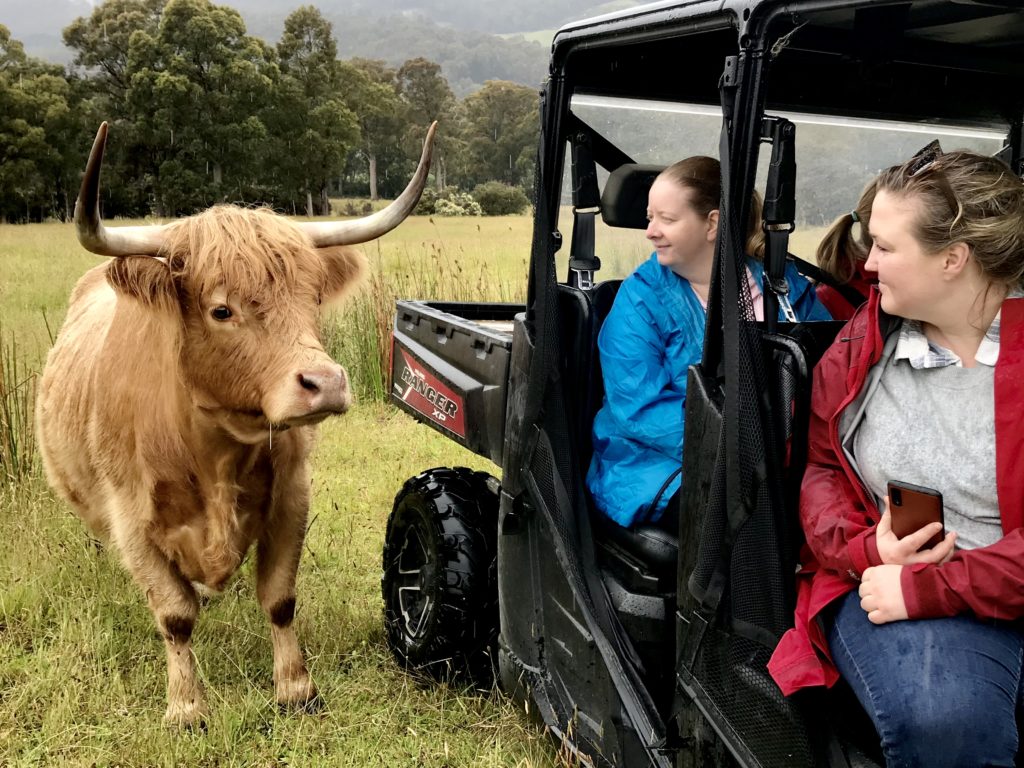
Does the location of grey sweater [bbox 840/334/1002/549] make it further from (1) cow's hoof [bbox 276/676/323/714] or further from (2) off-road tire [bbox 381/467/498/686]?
(1) cow's hoof [bbox 276/676/323/714]

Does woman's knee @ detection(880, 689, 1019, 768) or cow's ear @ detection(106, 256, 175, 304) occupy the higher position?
cow's ear @ detection(106, 256, 175, 304)

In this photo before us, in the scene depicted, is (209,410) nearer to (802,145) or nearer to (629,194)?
(629,194)

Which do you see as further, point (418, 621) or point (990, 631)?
point (418, 621)

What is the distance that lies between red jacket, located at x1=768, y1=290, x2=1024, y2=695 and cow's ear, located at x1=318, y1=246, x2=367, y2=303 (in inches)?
77.7

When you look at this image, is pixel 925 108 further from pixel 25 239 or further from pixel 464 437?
pixel 25 239

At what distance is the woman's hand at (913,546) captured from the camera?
5.03 ft

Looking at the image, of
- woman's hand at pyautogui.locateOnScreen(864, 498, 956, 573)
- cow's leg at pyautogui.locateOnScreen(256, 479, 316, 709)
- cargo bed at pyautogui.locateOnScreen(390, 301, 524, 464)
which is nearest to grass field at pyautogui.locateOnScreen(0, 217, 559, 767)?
cow's leg at pyautogui.locateOnScreen(256, 479, 316, 709)

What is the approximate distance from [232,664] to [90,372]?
127 cm

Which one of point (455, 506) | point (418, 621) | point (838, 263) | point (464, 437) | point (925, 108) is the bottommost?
point (418, 621)

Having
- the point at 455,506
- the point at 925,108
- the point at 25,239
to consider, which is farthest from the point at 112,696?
the point at 25,239

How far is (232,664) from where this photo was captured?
3.62m

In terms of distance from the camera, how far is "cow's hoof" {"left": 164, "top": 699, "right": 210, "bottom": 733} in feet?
10.3

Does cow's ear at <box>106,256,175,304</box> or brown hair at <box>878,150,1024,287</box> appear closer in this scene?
brown hair at <box>878,150,1024,287</box>

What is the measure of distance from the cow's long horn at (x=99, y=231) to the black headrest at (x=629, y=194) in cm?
139
